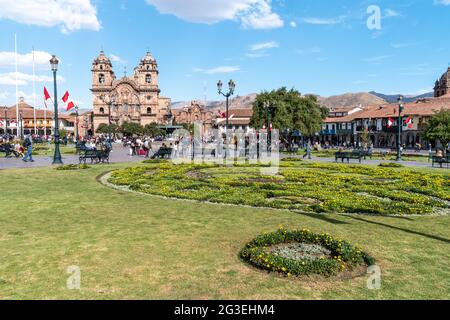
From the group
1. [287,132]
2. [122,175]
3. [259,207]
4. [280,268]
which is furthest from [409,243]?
[287,132]

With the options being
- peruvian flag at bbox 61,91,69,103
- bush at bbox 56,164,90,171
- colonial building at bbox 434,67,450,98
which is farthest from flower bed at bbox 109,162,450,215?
colonial building at bbox 434,67,450,98

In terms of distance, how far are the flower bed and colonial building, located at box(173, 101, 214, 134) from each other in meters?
108

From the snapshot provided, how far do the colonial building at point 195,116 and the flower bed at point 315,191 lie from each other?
10770 cm

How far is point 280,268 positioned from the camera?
5.41 m

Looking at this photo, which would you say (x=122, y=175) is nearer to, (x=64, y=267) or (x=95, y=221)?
(x=95, y=221)

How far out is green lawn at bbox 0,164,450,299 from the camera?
16.1 feet

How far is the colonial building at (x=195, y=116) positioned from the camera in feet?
411

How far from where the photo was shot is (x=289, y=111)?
4825cm

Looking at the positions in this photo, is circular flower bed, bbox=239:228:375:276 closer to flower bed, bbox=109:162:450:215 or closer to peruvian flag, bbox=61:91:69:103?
flower bed, bbox=109:162:450:215

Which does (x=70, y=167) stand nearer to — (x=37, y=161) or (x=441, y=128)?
(x=37, y=161)

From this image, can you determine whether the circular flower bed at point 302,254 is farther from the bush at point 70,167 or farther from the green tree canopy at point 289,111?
the green tree canopy at point 289,111
